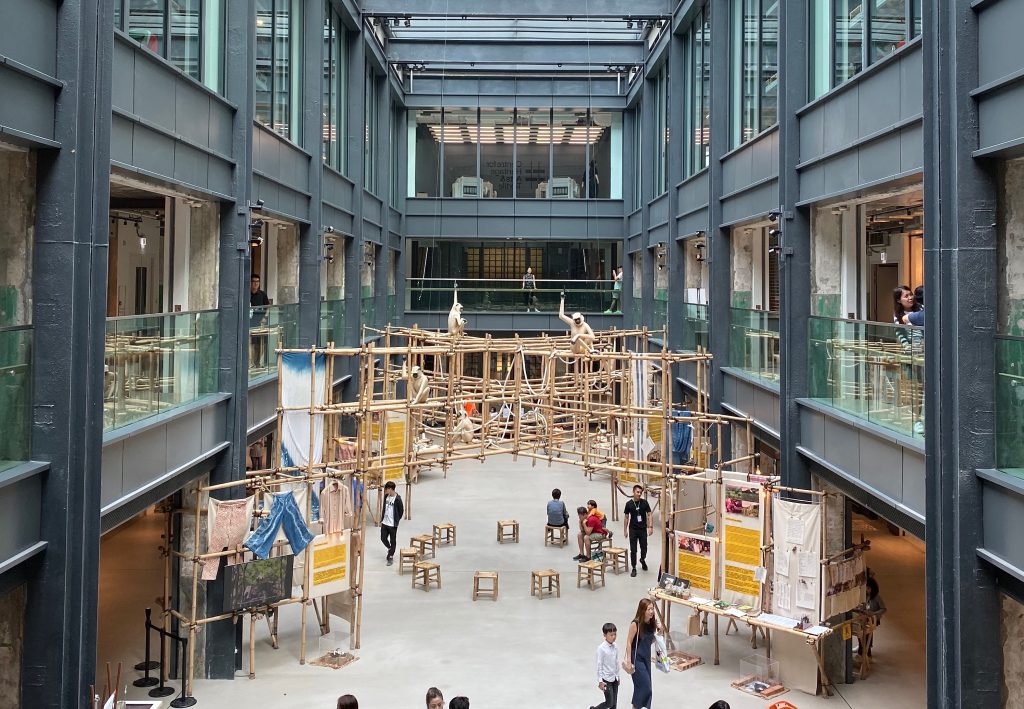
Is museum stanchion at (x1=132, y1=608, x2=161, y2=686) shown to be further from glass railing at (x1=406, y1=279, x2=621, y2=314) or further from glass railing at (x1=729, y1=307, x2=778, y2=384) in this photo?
glass railing at (x1=406, y1=279, x2=621, y2=314)

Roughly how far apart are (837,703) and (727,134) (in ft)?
41.3

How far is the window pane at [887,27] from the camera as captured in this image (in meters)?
11.8

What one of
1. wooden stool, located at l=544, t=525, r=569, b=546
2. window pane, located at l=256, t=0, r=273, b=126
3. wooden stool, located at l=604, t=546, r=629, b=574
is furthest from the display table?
window pane, located at l=256, t=0, r=273, b=126

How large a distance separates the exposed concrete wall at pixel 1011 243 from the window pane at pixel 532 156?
28978mm

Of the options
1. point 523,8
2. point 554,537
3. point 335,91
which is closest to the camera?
point 554,537

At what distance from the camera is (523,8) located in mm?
27562

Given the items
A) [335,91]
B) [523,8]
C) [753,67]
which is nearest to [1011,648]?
[753,67]

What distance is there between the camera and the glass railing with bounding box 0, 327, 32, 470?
8.19 m

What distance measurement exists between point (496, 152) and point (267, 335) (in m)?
22.5

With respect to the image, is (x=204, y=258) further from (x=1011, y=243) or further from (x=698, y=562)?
(x=1011, y=243)

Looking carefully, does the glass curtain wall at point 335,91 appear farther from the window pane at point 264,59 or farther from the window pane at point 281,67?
the window pane at point 264,59

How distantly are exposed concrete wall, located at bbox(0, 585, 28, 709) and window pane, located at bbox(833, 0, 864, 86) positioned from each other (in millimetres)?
12186

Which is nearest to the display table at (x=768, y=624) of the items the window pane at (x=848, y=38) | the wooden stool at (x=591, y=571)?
the wooden stool at (x=591, y=571)

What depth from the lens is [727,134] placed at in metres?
20.7
